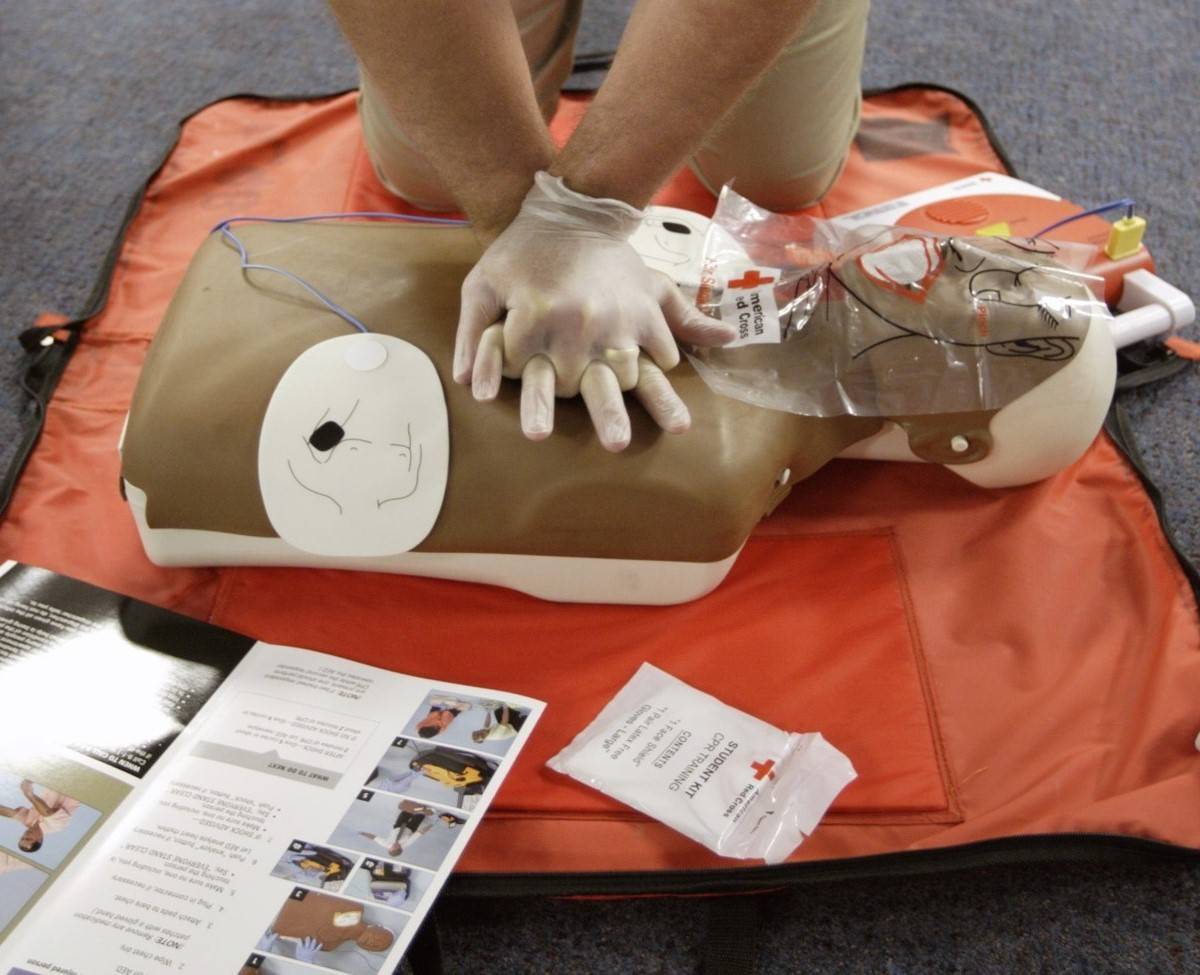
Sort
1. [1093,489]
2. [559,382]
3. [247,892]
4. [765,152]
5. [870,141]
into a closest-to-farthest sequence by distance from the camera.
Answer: [247,892]
[559,382]
[1093,489]
[765,152]
[870,141]

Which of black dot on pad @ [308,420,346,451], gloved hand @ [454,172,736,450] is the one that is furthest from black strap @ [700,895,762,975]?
black dot on pad @ [308,420,346,451]

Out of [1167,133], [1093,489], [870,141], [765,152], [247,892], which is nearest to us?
[247,892]

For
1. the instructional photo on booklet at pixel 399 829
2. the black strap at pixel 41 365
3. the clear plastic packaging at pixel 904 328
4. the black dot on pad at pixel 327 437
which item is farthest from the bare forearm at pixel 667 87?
the black strap at pixel 41 365

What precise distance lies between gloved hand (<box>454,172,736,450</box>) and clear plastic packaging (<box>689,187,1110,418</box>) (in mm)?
52

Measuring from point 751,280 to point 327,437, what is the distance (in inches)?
14.3

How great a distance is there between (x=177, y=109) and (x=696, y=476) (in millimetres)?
1096

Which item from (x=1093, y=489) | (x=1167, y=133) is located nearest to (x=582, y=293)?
(x=1093, y=489)

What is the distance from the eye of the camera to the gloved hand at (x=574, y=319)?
2.54 feet

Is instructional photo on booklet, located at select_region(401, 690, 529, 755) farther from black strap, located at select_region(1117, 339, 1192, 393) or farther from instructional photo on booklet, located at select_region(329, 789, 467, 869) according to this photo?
black strap, located at select_region(1117, 339, 1192, 393)

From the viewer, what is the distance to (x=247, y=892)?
69 centimetres

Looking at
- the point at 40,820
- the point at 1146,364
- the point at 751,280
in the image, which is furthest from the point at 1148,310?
the point at 40,820

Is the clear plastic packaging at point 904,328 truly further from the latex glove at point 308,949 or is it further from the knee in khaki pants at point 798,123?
the latex glove at point 308,949

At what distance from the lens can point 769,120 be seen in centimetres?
118

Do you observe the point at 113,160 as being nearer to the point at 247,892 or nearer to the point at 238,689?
the point at 238,689
